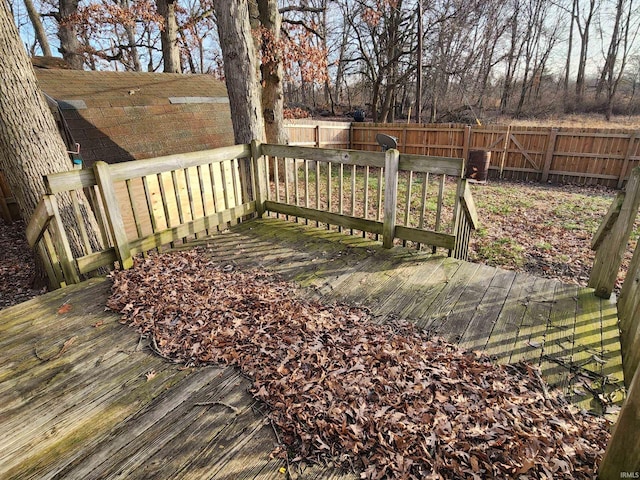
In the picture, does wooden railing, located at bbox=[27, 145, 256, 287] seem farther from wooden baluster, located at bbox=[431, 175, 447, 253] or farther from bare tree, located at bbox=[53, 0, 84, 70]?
bare tree, located at bbox=[53, 0, 84, 70]

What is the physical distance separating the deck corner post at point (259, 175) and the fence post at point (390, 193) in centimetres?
211

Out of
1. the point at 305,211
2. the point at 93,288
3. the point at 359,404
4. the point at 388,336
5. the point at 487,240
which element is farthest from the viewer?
the point at 487,240

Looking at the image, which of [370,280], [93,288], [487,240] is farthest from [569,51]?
[93,288]

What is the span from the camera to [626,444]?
1.60 m

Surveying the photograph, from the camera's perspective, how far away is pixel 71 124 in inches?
273

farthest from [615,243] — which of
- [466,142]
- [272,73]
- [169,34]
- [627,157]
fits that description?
[169,34]

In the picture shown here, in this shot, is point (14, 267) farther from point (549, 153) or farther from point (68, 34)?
point (549, 153)

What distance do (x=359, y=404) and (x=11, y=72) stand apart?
15.7 feet

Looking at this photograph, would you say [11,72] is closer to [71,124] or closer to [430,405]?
[71,124]

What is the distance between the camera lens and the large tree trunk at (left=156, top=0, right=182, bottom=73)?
12.3m

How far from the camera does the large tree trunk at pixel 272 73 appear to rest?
10.1 meters

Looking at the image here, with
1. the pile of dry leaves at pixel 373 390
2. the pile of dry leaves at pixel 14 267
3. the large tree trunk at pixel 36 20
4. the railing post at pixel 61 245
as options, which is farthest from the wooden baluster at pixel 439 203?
the large tree trunk at pixel 36 20

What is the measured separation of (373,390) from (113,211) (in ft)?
10.6

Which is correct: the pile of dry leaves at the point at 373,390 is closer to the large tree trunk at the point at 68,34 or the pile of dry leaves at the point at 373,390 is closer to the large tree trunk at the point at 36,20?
the large tree trunk at the point at 68,34
